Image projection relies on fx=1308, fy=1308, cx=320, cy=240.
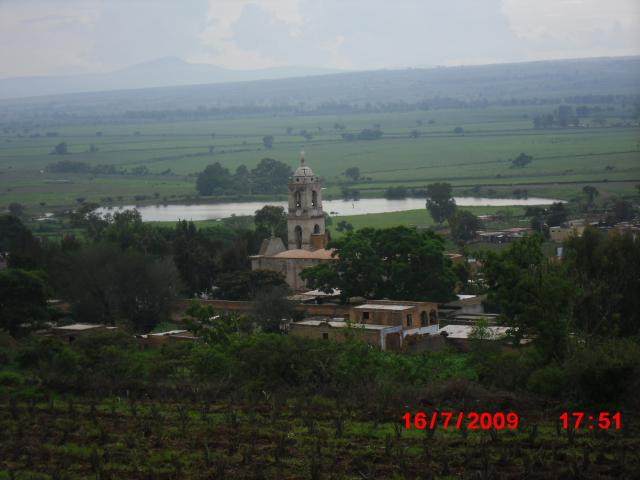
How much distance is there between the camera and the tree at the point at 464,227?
56375mm

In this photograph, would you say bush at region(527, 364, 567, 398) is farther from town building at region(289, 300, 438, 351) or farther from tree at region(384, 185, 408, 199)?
tree at region(384, 185, 408, 199)

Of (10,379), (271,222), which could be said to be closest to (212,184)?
(271,222)

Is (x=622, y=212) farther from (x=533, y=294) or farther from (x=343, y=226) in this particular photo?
(x=533, y=294)

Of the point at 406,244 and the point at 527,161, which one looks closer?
the point at 406,244

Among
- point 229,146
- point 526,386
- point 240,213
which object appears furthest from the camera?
point 229,146

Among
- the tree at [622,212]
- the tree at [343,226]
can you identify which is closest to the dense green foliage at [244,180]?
the tree at [343,226]

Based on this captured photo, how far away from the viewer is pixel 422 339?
30781 millimetres

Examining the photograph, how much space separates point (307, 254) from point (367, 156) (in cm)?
8746

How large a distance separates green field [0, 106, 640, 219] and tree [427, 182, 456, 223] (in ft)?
37.5

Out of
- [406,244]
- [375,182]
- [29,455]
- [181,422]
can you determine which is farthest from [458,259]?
[375,182]

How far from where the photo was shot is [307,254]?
39531mm

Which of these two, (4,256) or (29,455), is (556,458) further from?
(4,256)

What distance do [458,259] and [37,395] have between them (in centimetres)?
1996

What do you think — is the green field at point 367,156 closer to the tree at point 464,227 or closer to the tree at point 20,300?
the tree at point 464,227
